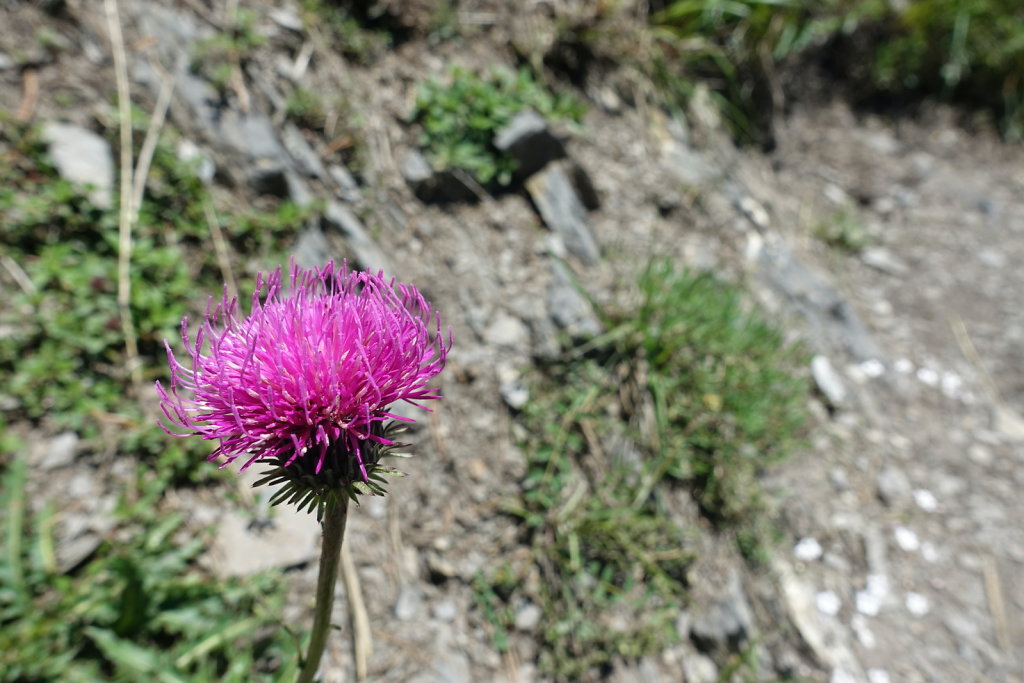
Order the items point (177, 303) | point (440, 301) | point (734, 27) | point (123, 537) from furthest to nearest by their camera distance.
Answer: point (734, 27) < point (440, 301) < point (177, 303) < point (123, 537)

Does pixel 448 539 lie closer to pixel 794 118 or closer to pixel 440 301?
pixel 440 301

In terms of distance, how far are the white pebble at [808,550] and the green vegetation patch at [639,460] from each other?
0.31 m

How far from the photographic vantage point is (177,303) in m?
3.06

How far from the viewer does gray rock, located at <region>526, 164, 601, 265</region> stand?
388 cm

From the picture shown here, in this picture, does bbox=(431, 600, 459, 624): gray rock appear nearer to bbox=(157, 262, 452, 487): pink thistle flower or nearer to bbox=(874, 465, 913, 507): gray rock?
bbox=(157, 262, 452, 487): pink thistle flower

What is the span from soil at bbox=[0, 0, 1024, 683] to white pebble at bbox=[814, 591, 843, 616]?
0.05ft

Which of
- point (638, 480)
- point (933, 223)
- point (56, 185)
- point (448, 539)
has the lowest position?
point (933, 223)

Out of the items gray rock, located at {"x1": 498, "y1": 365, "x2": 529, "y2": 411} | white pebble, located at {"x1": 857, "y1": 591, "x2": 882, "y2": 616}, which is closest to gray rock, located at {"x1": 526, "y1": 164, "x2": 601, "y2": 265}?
gray rock, located at {"x1": 498, "y1": 365, "x2": 529, "y2": 411}

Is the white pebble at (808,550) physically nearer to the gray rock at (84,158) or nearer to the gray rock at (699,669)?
the gray rock at (699,669)

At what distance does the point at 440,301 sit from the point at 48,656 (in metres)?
2.22

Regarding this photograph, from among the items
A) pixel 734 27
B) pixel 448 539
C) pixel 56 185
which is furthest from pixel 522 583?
pixel 734 27

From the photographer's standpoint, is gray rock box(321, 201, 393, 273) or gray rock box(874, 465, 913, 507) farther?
gray rock box(874, 465, 913, 507)

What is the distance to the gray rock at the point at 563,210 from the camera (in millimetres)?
3885

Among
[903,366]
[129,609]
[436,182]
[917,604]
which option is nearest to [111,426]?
[129,609]
